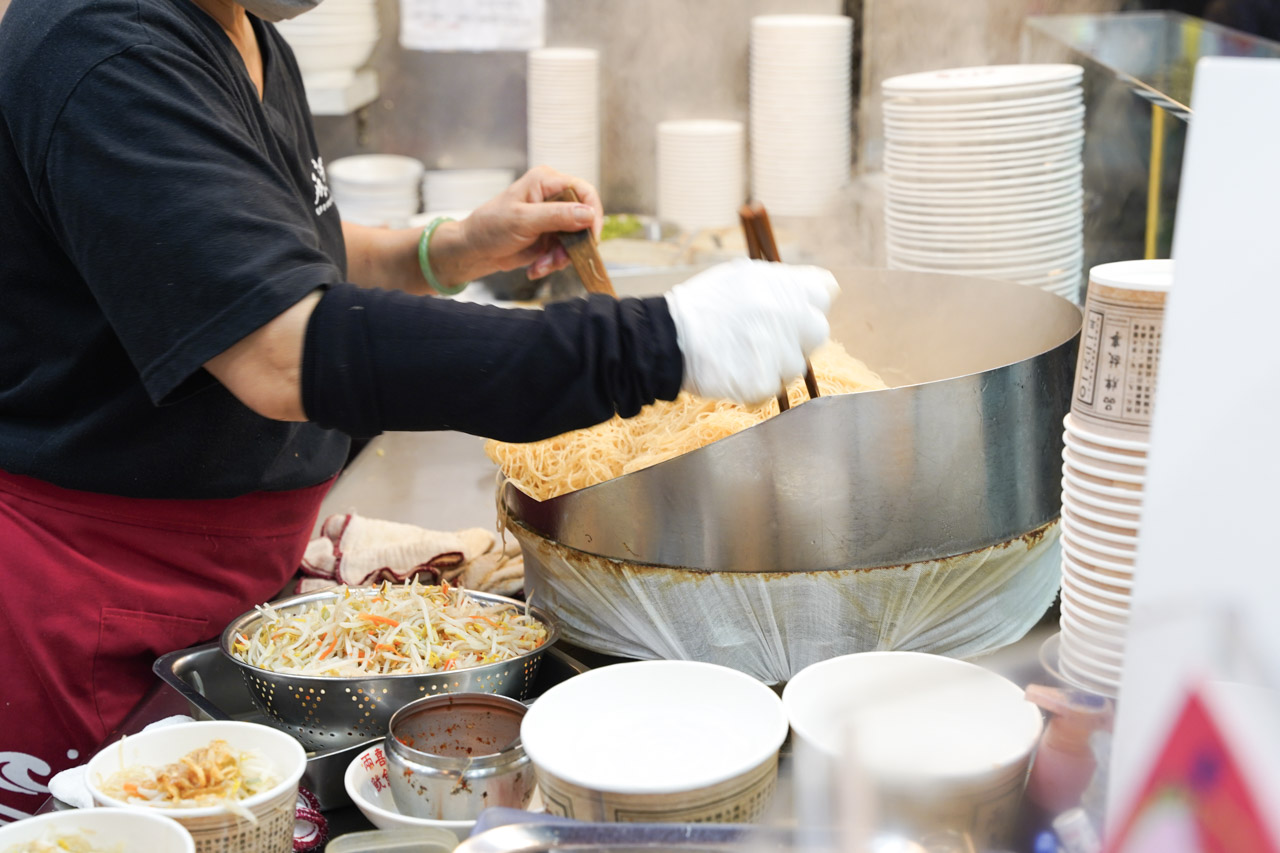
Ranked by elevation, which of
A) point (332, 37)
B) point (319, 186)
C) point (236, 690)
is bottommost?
point (236, 690)

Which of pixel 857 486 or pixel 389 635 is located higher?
pixel 857 486

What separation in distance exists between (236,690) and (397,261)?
907 mm

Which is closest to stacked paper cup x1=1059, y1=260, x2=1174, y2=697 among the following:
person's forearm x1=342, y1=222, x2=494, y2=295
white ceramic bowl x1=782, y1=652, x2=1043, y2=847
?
white ceramic bowl x1=782, y1=652, x2=1043, y2=847

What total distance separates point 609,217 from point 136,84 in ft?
9.86

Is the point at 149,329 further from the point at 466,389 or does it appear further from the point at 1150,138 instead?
the point at 1150,138

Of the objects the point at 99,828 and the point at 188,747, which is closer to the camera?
the point at 99,828

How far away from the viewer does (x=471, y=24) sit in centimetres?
399

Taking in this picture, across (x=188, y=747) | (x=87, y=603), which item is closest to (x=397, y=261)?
(x=87, y=603)

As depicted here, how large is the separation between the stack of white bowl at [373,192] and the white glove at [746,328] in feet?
9.39

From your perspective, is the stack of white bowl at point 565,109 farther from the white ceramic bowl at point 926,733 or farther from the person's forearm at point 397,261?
the white ceramic bowl at point 926,733

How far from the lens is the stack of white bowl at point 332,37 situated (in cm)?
353

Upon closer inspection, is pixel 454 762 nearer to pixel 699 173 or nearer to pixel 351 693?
pixel 351 693

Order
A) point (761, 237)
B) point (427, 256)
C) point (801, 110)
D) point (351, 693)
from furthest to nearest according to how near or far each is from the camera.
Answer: point (801, 110), point (427, 256), point (761, 237), point (351, 693)

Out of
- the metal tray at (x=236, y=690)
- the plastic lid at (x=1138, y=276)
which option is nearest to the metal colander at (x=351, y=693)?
the metal tray at (x=236, y=690)
